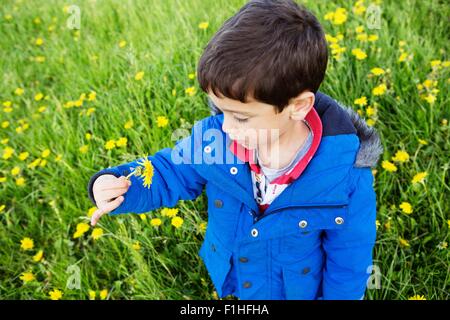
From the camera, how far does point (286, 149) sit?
3.90ft

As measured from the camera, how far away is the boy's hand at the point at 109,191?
1092 millimetres

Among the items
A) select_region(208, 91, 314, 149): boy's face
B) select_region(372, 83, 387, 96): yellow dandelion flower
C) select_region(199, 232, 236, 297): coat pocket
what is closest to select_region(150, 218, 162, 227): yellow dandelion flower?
select_region(199, 232, 236, 297): coat pocket

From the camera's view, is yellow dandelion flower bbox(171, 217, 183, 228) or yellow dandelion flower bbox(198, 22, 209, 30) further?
yellow dandelion flower bbox(198, 22, 209, 30)

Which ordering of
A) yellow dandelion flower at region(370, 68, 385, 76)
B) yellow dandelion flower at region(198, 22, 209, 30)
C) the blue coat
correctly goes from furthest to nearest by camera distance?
yellow dandelion flower at region(198, 22, 209, 30)
yellow dandelion flower at region(370, 68, 385, 76)
the blue coat

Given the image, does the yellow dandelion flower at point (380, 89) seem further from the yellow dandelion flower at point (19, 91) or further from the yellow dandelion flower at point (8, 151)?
the yellow dandelion flower at point (19, 91)

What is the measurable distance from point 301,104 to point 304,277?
61cm

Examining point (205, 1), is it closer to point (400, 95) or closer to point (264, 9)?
point (400, 95)

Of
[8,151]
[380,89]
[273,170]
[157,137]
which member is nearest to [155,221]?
[157,137]

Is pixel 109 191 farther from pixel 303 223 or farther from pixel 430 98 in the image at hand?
pixel 430 98

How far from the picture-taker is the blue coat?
1.15 meters

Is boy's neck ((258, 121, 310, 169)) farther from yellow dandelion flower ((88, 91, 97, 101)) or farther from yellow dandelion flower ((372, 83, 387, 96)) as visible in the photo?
yellow dandelion flower ((88, 91, 97, 101))

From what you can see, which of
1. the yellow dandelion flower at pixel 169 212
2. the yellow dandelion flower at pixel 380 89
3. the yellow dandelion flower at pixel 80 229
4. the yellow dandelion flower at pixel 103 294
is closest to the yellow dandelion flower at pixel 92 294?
the yellow dandelion flower at pixel 103 294

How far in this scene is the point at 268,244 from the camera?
1269 mm
